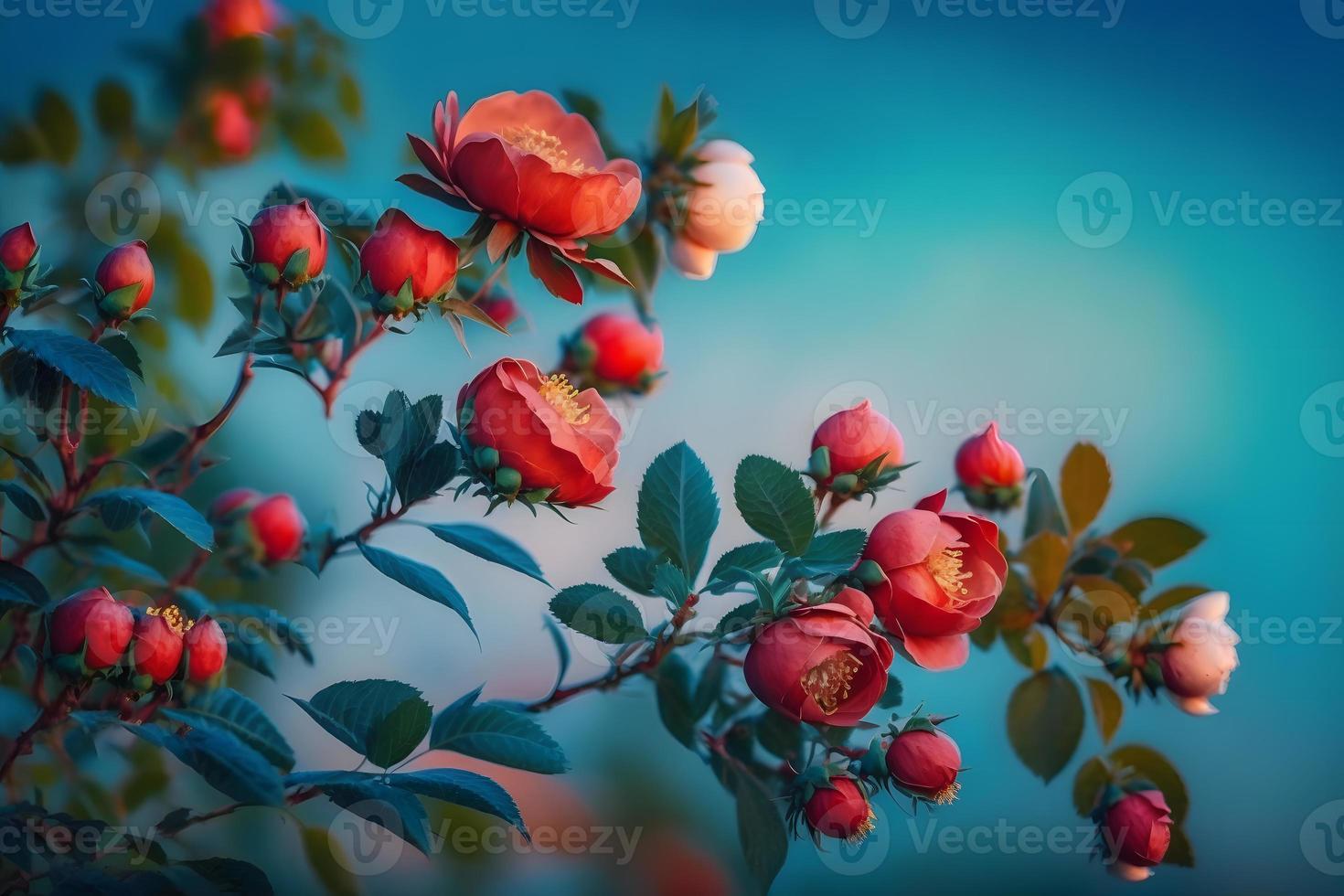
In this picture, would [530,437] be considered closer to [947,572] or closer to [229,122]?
[947,572]

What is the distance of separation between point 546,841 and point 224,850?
311 mm

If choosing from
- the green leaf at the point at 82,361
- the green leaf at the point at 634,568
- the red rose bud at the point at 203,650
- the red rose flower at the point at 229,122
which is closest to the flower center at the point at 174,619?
the red rose bud at the point at 203,650

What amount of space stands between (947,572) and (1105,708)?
1.06 feet

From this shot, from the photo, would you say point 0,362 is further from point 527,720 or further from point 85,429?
point 527,720

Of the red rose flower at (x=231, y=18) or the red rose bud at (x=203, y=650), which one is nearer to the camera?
the red rose bud at (x=203, y=650)

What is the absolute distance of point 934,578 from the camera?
1.64 ft

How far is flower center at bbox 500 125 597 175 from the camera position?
0.56 meters

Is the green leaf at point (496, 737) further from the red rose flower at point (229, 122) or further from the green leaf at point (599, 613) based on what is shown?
the red rose flower at point (229, 122)

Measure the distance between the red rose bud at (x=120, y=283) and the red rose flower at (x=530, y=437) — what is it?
18 cm

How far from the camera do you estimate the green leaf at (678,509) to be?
54cm

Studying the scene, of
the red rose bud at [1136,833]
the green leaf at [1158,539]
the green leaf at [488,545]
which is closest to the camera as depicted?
the green leaf at [488,545]

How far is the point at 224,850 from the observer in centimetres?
91

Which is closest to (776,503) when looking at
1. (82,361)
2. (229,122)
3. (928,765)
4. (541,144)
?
(928,765)

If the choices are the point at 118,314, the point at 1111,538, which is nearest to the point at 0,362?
the point at 118,314
